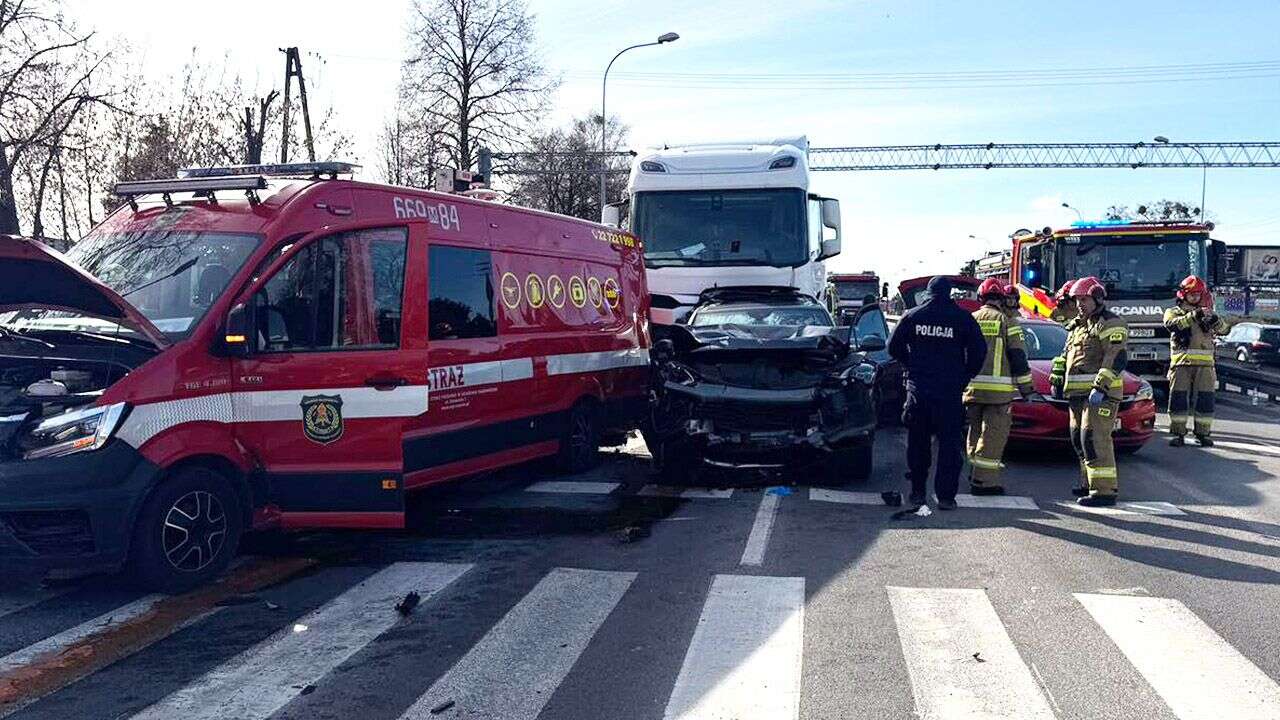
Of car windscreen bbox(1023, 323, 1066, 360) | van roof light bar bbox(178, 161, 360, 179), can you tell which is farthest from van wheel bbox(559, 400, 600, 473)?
car windscreen bbox(1023, 323, 1066, 360)

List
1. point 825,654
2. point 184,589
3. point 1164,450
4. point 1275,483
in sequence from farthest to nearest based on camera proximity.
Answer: point 1164,450, point 1275,483, point 184,589, point 825,654

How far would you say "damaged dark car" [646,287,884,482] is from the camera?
9102 millimetres

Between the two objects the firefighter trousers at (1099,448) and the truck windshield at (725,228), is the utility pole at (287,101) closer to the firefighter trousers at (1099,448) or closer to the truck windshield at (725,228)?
the truck windshield at (725,228)

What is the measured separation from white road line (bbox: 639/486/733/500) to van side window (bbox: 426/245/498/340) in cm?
198

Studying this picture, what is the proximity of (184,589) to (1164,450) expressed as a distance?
10.4 meters

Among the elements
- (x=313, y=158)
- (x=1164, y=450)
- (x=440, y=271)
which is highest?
(x=313, y=158)

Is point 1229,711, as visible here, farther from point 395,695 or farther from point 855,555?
point 395,695

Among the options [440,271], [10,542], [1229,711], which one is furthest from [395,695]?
[440,271]

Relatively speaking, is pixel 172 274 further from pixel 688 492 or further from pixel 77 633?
pixel 688 492

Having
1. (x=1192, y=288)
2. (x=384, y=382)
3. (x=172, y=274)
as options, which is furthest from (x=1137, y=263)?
(x=172, y=274)

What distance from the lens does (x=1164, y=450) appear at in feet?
39.8

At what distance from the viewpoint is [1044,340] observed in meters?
12.5

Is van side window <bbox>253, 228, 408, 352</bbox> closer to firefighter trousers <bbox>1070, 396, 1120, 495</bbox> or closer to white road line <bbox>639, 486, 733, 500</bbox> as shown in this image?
white road line <bbox>639, 486, 733, 500</bbox>

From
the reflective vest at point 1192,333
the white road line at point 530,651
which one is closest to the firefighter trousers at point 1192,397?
the reflective vest at point 1192,333
